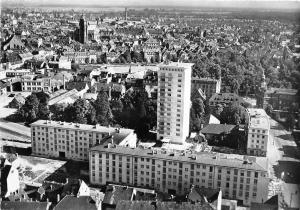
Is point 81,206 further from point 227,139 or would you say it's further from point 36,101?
point 36,101

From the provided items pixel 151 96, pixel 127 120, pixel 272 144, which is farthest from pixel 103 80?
pixel 272 144

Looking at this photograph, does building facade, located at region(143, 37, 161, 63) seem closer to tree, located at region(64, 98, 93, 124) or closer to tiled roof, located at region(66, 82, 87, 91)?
tiled roof, located at region(66, 82, 87, 91)

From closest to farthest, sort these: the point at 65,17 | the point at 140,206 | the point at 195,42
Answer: the point at 140,206 → the point at 195,42 → the point at 65,17

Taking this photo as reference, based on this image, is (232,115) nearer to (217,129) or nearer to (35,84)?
(217,129)

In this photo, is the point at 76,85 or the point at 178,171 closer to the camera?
the point at 178,171

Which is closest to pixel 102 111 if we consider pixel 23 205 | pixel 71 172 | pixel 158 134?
pixel 158 134

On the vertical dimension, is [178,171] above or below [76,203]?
below

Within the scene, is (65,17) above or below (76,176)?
above
